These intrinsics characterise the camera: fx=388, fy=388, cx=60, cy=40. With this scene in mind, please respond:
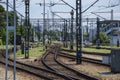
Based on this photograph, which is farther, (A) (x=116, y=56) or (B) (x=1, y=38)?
(B) (x=1, y=38)

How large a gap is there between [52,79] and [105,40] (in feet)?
313

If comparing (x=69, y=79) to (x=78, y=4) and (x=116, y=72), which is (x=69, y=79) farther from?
(x=78, y=4)

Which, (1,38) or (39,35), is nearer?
(1,38)

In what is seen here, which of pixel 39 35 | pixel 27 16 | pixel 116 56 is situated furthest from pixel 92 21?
pixel 116 56

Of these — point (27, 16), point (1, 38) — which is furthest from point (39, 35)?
point (27, 16)

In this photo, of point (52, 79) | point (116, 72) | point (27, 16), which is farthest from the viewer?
point (27, 16)

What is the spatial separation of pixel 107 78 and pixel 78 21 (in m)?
14.5

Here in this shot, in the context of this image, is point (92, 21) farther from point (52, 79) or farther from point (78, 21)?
point (52, 79)

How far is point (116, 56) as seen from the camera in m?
26.0

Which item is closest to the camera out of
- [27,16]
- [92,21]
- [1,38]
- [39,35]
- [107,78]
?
[107,78]

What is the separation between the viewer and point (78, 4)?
35844 millimetres

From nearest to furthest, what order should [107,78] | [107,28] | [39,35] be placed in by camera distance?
[107,78] → [107,28] → [39,35]

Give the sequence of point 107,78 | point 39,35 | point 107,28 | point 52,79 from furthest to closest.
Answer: point 39,35 < point 107,28 < point 107,78 < point 52,79

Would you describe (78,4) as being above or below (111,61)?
above
